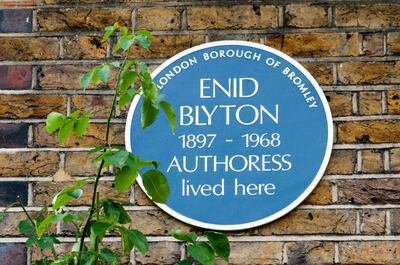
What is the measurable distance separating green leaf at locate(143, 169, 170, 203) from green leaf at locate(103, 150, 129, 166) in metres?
0.09

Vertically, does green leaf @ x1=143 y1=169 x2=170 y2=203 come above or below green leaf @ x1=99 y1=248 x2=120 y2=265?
above

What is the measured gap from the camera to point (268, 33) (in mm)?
2631

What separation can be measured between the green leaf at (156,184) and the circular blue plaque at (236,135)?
2.09ft

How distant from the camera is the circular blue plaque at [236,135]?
251 cm

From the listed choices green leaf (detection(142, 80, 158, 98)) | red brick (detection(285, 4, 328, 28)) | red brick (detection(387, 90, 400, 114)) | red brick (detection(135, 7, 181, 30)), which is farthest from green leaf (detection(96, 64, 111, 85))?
red brick (detection(387, 90, 400, 114))

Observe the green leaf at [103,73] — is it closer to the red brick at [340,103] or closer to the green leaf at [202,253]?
the green leaf at [202,253]

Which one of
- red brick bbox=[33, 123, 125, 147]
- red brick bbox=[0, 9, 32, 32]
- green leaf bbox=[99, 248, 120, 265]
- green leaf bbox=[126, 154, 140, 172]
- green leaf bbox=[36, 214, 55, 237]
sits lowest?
green leaf bbox=[99, 248, 120, 265]

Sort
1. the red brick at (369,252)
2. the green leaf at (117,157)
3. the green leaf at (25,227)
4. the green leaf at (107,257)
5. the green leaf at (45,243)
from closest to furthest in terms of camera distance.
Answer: the green leaf at (117,157) < the green leaf at (107,257) < the green leaf at (45,243) < the green leaf at (25,227) < the red brick at (369,252)

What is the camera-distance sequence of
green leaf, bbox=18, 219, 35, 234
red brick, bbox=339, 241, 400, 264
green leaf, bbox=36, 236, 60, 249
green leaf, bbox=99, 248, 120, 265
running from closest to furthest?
1. green leaf, bbox=99, 248, 120, 265
2. green leaf, bbox=36, 236, 60, 249
3. green leaf, bbox=18, 219, 35, 234
4. red brick, bbox=339, 241, 400, 264

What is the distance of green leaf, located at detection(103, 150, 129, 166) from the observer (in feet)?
5.85

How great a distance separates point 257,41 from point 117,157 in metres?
0.95

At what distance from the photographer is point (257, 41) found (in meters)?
2.63

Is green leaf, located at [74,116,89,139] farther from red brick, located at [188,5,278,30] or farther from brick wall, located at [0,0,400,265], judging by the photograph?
red brick, located at [188,5,278,30]

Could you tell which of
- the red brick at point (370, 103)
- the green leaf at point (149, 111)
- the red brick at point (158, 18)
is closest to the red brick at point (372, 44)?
the red brick at point (370, 103)
